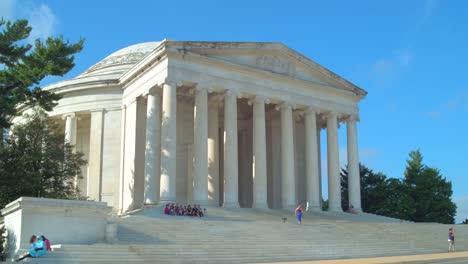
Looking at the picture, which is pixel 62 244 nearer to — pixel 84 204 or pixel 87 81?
pixel 84 204

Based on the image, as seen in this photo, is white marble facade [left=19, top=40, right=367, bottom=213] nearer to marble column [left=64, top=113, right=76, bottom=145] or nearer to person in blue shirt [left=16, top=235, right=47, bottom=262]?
marble column [left=64, top=113, right=76, bottom=145]

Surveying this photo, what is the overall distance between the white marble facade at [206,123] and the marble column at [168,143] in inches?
3.3

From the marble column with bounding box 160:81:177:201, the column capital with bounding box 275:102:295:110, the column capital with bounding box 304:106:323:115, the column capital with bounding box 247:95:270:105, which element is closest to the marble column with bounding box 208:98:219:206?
the column capital with bounding box 247:95:270:105

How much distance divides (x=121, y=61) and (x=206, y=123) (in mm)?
20982

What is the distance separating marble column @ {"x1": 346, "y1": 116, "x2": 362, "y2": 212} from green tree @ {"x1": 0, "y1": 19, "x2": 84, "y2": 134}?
33151mm

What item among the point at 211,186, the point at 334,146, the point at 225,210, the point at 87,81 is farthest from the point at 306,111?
the point at 87,81

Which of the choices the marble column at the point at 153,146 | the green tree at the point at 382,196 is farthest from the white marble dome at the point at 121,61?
the green tree at the point at 382,196

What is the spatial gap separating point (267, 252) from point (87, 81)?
3301cm

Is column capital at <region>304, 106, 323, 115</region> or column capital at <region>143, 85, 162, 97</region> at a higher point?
column capital at <region>143, 85, 162, 97</region>

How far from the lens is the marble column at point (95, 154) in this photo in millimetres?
56844

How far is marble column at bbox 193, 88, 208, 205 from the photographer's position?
4756 centimetres

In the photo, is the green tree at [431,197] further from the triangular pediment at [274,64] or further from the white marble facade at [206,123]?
the triangular pediment at [274,64]

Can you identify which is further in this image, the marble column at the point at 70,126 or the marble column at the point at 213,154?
the marble column at the point at 70,126

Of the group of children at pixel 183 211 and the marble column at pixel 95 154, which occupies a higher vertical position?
the marble column at pixel 95 154
